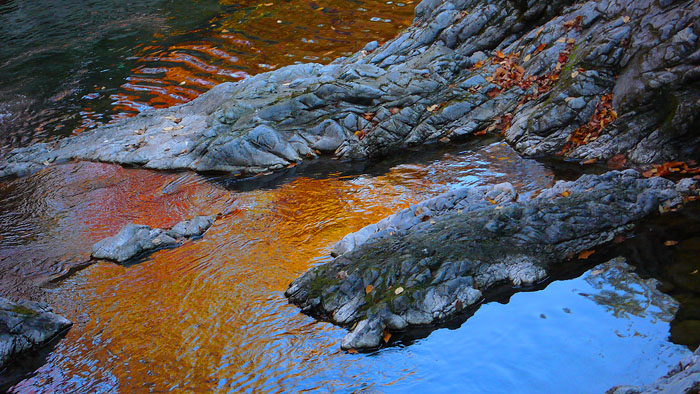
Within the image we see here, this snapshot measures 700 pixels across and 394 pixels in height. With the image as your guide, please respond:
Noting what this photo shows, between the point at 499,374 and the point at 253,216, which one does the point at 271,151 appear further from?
the point at 499,374

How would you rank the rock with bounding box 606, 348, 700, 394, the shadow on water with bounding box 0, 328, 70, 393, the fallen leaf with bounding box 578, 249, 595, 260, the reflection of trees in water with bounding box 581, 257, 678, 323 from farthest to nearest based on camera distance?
the shadow on water with bounding box 0, 328, 70, 393
the fallen leaf with bounding box 578, 249, 595, 260
the reflection of trees in water with bounding box 581, 257, 678, 323
the rock with bounding box 606, 348, 700, 394

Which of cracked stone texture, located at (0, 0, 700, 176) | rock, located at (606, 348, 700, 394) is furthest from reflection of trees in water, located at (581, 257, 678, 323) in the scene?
cracked stone texture, located at (0, 0, 700, 176)

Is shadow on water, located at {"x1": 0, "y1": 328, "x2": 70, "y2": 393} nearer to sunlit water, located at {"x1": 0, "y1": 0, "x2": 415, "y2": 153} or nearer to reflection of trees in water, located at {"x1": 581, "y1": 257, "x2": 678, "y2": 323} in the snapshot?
reflection of trees in water, located at {"x1": 581, "y1": 257, "x2": 678, "y2": 323}

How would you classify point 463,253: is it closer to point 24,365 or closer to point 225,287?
point 225,287

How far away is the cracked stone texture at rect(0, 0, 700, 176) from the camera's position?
7570mm

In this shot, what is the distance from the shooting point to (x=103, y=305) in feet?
22.2

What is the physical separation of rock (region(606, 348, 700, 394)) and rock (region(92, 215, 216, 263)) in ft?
19.7

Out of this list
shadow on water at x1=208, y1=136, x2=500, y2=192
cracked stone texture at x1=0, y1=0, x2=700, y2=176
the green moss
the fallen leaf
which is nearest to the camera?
the fallen leaf

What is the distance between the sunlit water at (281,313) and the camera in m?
4.64

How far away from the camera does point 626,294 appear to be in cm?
505

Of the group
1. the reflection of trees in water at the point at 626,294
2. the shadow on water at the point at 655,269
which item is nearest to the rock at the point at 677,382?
the shadow on water at the point at 655,269

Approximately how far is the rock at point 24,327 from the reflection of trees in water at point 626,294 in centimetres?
606

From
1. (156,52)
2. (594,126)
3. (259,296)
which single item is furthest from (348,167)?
(156,52)

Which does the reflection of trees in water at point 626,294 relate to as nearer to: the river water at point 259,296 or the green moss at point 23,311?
the river water at point 259,296
